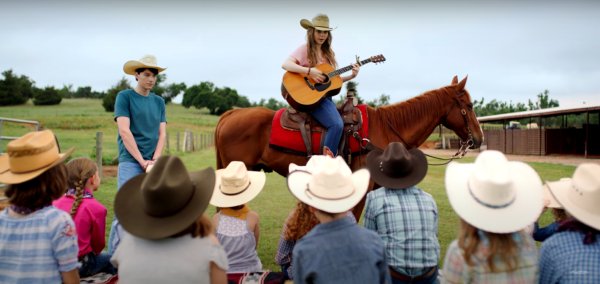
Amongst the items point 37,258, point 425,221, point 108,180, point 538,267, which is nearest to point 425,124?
point 425,221

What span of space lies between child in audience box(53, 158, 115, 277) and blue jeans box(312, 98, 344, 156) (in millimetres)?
2759

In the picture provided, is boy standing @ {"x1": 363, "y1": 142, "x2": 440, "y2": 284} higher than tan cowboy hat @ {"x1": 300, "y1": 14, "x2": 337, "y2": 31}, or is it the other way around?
tan cowboy hat @ {"x1": 300, "y1": 14, "x2": 337, "y2": 31}

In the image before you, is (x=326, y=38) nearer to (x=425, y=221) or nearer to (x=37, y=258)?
(x=425, y=221)

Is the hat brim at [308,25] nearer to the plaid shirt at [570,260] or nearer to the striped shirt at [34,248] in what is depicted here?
the plaid shirt at [570,260]

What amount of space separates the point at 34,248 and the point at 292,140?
10.7 ft

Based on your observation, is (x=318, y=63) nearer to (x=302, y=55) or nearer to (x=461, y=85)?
(x=302, y=55)

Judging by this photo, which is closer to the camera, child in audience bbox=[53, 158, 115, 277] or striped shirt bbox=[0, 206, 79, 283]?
striped shirt bbox=[0, 206, 79, 283]

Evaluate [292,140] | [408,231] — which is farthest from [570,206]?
[292,140]

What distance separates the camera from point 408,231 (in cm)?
241

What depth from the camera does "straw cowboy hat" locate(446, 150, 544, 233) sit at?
180 cm

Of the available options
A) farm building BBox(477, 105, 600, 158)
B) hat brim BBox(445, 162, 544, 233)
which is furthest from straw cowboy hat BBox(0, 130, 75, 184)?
farm building BBox(477, 105, 600, 158)

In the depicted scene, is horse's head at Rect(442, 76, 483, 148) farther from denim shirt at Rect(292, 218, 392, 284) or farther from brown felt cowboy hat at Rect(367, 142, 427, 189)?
denim shirt at Rect(292, 218, 392, 284)

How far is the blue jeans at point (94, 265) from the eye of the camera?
9.91 ft

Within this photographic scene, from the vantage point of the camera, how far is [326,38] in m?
4.77
